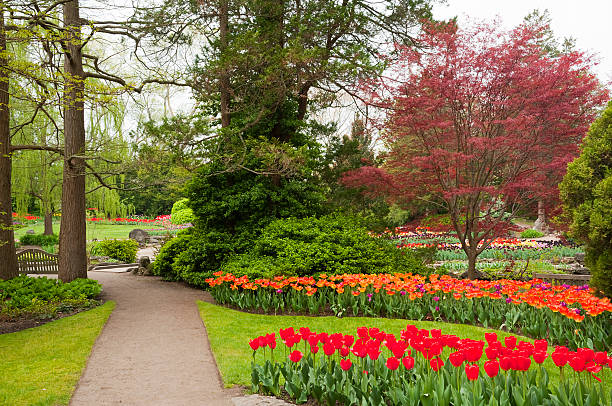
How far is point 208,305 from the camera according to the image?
8383 mm

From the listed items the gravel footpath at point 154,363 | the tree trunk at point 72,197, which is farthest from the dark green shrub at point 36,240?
the gravel footpath at point 154,363

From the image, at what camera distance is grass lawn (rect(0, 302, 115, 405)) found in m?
4.34

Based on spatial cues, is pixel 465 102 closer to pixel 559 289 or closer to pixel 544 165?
pixel 544 165

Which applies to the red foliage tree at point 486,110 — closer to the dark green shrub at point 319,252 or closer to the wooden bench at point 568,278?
the dark green shrub at point 319,252

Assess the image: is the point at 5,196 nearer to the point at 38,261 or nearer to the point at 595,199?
the point at 38,261

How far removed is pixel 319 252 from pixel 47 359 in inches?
179

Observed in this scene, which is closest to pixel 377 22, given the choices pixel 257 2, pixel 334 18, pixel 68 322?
pixel 334 18

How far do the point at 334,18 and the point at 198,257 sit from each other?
6.47m

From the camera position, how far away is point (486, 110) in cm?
913

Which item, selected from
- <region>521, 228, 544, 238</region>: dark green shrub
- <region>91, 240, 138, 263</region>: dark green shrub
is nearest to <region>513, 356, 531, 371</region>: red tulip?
<region>91, 240, 138, 263</region>: dark green shrub

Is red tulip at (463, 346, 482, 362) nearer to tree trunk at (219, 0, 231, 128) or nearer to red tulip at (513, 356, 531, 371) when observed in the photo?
red tulip at (513, 356, 531, 371)

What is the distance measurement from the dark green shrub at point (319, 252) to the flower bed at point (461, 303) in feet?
1.53

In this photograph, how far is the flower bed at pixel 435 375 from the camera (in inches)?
114

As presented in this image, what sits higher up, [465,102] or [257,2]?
[257,2]
